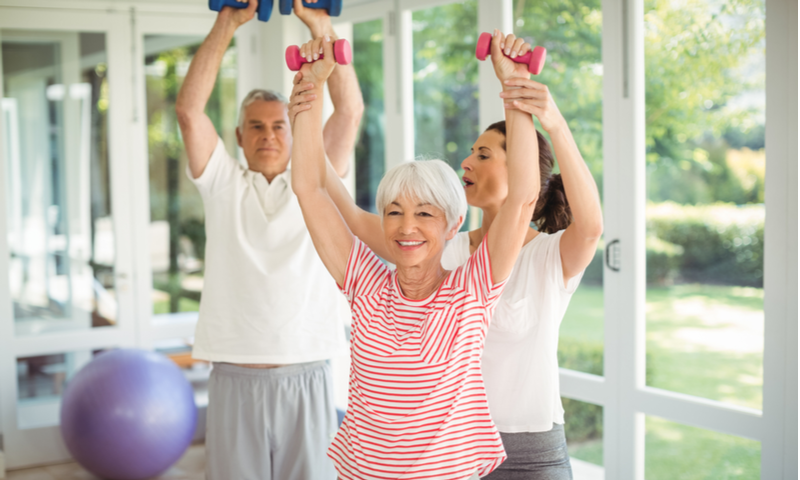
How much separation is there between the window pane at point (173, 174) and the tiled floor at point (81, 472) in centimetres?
93

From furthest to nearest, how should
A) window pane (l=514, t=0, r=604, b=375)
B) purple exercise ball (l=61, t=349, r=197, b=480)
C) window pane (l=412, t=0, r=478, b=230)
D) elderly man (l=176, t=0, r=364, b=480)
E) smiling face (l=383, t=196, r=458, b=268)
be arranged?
1. window pane (l=412, t=0, r=478, b=230)
2. purple exercise ball (l=61, t=349, r=197, b=480)
3. window pane (l=514, t=0, r=604, b=375)
4. elderly man (l=176, t=0, r=364, b=480)
5. smiling face (l=383, t=196, r=458, b=268)

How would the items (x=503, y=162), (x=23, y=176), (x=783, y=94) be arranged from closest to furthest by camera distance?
(x=503, y=162) < (x=783, y=94) < (x=23, y=176)

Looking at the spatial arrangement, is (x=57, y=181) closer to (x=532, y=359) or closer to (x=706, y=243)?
(x=532, y=359)

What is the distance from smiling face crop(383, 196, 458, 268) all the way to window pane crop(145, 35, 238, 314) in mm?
2956

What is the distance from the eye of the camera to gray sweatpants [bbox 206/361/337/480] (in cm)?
186

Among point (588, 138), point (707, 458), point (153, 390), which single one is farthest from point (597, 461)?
point (153, 390)

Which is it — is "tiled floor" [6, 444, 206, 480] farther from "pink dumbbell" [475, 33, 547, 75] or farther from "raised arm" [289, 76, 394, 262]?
"pink dumbbell" [475, 33, 547, 75]

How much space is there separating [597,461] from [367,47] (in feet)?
11.7

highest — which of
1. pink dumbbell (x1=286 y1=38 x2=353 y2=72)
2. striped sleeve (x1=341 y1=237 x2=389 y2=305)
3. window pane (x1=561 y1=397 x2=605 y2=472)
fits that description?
pink dumbbell (x1=286 y1=38 x2=353 y2=72)

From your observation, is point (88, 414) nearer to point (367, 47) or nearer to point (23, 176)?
point (23, 176)

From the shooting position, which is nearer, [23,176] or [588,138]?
[588,138]

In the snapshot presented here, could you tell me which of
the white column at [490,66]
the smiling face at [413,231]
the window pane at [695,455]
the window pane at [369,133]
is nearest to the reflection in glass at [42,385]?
the window pane at [369,133]

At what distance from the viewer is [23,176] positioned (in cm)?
363

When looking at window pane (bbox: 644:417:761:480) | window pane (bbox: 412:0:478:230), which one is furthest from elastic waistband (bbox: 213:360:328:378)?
window pane (bbox: 644:417:761:480)
